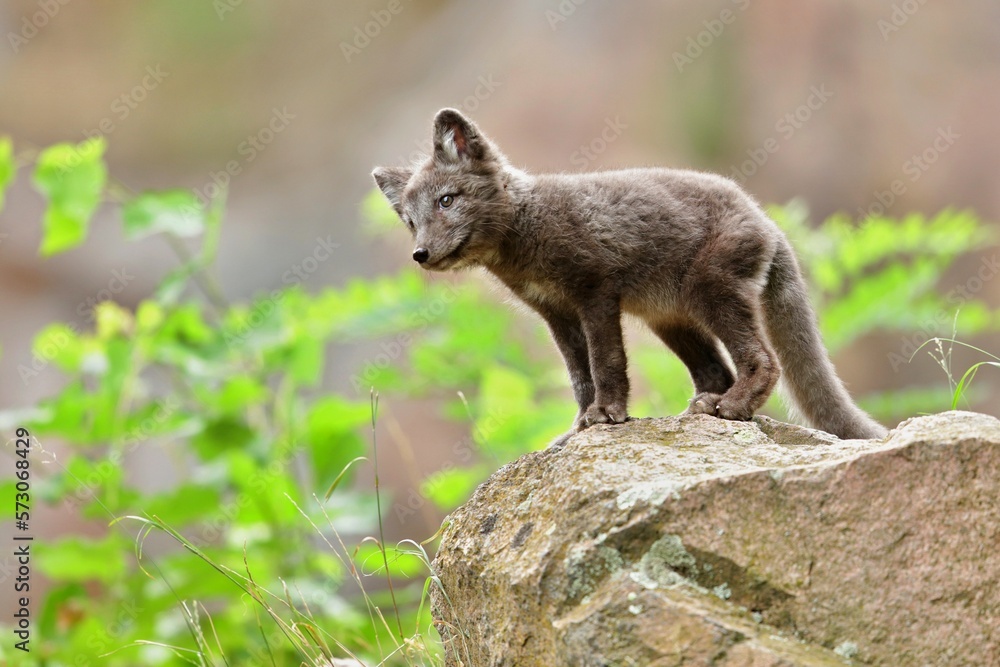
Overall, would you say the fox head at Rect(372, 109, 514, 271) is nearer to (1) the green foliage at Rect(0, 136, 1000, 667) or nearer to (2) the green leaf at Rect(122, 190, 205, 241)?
(1) the green foliage at Rect(0, 136, 1000, 667)

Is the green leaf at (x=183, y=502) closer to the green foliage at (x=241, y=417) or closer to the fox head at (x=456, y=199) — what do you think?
the green foliage at (x=241, y=417)

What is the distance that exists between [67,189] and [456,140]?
2998mm

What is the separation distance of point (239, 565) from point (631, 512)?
4193mm

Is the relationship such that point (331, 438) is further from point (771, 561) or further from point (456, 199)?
point (771, 561)

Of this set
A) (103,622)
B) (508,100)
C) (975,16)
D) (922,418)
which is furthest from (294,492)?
(975,16)

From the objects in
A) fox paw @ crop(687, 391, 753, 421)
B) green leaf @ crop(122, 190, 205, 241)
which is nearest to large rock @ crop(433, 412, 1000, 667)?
fox paw @ crop(687, 391, 753, 421)

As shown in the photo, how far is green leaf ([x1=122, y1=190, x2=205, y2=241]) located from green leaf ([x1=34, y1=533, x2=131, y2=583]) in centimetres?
192

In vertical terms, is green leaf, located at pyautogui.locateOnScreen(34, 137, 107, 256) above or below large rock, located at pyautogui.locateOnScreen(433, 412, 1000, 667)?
above

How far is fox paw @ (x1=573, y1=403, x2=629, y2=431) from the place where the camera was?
4.00m

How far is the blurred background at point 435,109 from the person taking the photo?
458 inches

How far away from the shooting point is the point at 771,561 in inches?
107

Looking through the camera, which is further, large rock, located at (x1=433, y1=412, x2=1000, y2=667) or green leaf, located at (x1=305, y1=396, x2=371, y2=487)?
green leaf, located at (x1=305, y1=396, x2=371, y2=487)

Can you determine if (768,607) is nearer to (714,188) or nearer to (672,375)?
(714,188)

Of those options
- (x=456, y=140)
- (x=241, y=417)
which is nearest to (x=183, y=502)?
(x=241, y=417)
